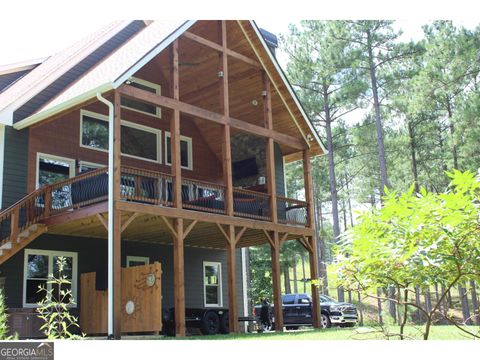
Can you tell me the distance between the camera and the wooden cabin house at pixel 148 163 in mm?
14891

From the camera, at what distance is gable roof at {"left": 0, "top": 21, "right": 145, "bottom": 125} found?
54.7 feet

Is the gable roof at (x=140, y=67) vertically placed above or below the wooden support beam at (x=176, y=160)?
above

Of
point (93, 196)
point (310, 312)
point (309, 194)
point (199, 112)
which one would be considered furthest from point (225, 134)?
point (310, 312)

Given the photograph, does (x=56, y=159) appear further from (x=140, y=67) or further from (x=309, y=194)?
(x=309, y=194)

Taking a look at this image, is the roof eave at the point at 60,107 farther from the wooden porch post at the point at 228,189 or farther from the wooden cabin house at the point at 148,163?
the wooden porch post at the point at 228,189

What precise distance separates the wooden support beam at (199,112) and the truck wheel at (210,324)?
5445 millimetres

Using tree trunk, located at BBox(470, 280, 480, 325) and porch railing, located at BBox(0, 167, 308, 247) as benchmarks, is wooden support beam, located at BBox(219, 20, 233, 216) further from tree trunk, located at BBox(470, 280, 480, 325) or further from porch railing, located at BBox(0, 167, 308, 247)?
tree trunk, located at BBox(470, 280, 480, 325)

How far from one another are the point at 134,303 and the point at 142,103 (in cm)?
715

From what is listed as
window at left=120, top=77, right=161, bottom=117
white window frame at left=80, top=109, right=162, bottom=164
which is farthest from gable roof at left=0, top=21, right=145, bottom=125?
window at left=120, top=77, right=161, bottom=117

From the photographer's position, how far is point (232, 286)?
633 inches

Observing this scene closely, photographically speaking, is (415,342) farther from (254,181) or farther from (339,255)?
(254,181)

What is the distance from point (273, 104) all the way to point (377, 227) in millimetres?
15587

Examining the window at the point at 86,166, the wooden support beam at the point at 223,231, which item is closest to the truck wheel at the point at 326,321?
the wooden support beam at the point at 223,231

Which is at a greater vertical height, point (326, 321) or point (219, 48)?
point (219, 48)
